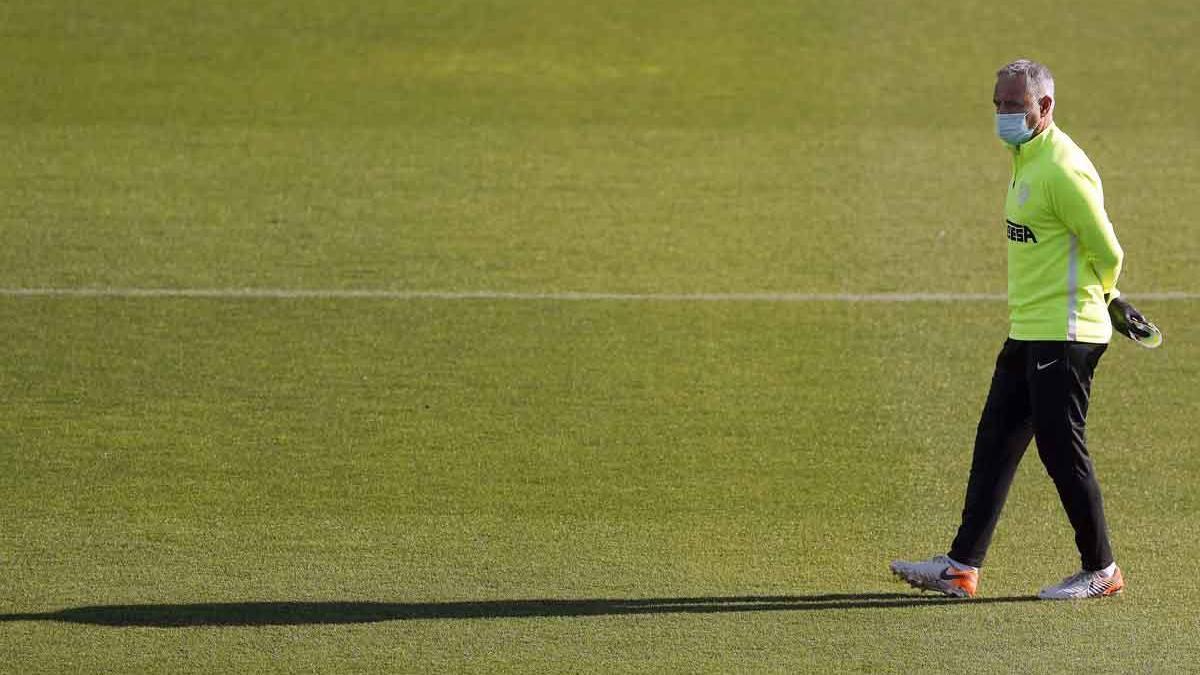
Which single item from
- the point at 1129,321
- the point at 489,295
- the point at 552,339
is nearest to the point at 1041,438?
the point at 1129,321

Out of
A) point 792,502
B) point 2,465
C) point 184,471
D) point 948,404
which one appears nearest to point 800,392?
point 948,404

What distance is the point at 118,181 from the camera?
42.8 ft

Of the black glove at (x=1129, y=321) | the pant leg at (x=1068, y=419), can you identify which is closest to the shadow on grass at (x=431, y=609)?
the pant leg at (x=1068, y=419)

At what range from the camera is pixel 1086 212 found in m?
6.42

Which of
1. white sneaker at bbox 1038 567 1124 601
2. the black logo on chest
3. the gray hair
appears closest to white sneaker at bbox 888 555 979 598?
white sneaker at bbox 1038 567 1124 601

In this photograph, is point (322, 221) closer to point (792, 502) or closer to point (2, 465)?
point (2, 465)

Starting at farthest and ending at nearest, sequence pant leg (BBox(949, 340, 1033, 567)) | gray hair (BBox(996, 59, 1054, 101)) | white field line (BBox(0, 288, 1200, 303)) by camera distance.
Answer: white field line (BBox(0, 288, 1200, 303)), pant leg (BBox(949, 340, 1033, 567)), gray hair (BBox(996, 59, 1054, 101))

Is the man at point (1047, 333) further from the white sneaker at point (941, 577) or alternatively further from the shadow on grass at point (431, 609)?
the shadow on grass at point (431, 609)

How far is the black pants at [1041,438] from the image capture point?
6598 mm

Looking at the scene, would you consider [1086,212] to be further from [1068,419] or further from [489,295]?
[489,295]

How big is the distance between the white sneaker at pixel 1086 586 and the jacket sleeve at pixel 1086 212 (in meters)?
1.15

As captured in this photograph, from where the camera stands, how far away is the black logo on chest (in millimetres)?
6609

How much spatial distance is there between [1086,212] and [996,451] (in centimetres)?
96

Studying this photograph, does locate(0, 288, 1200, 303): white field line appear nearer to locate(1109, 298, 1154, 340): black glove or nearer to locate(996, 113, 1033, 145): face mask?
locate(1109, 298, 1154, 340): black glove
